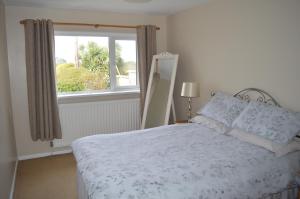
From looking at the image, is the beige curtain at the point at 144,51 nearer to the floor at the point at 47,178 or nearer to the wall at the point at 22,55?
the wall at the point at 22,55

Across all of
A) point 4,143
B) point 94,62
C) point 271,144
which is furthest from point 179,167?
point 94,62

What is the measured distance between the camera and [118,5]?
12.1 feet

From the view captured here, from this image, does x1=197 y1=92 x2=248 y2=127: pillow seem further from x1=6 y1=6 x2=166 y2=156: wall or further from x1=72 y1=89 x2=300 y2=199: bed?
x1=6 y1=6 x2=166 y2=156: wall

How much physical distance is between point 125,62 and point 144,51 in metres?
0.43

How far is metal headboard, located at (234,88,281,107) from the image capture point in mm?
2764

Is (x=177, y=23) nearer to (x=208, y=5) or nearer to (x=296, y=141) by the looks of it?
(x=208, y=5)

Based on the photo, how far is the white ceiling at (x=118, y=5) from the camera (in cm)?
342

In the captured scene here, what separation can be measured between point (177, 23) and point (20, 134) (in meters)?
3.08

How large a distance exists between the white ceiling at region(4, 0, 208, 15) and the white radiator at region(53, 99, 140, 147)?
1.47m

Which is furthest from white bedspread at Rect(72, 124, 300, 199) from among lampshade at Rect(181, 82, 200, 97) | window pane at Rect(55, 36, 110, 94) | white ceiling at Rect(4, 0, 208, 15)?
white ceiling at Rect(4, 0, 208, 15)

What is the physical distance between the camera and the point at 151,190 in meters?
1.63

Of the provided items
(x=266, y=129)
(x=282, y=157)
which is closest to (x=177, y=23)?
(x=266, y=129)

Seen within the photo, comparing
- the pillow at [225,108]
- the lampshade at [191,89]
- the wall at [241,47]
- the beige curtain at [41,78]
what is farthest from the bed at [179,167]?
the beige curtain at [41,78]

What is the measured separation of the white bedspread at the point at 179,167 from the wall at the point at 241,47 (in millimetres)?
795
